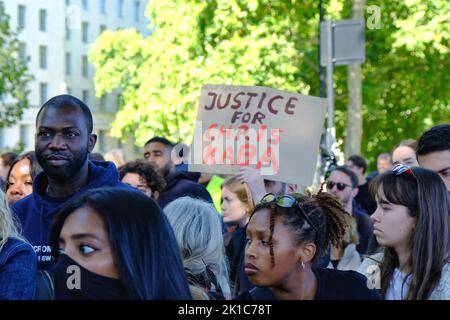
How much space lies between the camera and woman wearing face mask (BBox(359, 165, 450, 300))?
15.0 ft

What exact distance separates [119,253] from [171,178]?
5.68 meters

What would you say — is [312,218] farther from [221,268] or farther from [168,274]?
[168,274]

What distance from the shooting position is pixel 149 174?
827cm

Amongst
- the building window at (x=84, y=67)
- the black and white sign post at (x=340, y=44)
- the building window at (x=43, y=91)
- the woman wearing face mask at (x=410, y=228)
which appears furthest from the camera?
the building window at (x=84, y=67)

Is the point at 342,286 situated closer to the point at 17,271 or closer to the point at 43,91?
the point at 17,271

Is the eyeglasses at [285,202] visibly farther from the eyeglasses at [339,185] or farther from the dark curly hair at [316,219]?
the eyeglasses at [339,185]

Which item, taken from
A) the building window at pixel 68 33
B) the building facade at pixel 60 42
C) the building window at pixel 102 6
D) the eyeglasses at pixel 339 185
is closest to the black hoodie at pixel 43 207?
the eyeglasses at pixel 339 185

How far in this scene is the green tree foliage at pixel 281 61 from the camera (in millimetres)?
25547

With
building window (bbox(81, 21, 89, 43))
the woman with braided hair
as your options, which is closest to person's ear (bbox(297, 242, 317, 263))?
the woman with braided hair

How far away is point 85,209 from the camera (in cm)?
333

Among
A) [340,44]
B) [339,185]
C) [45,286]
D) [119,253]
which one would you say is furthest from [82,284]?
[340,44]

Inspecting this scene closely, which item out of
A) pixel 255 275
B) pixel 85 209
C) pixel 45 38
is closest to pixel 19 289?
pixel 85 209
